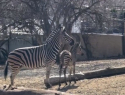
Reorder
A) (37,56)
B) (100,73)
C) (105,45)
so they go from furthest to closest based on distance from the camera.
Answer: (105,45), (100,73), (37,56)

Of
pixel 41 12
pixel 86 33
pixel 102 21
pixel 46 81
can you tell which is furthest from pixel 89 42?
pixel 46 81

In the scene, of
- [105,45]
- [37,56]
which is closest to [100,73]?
[37,56]

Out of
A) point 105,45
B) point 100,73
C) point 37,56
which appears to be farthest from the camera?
point 105,45

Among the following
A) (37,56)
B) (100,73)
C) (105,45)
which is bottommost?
(100,73)

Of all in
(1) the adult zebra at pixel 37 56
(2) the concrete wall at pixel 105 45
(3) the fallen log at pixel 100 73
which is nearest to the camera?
(1) the adult zebra at pixel 37 56

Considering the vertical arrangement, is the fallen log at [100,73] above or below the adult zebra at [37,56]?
below

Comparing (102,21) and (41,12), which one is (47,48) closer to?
(41,12)

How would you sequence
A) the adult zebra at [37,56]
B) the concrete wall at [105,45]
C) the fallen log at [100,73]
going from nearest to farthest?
the adult zebra at [37,56], the fallen log at [100,73], the concrete wall at [105,45]

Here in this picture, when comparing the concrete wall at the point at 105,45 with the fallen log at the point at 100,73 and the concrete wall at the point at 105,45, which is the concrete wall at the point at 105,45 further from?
the fallen log at the point at 100,73

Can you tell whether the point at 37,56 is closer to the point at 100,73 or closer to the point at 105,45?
the point at 100,73

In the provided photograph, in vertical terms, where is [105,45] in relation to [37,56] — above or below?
below

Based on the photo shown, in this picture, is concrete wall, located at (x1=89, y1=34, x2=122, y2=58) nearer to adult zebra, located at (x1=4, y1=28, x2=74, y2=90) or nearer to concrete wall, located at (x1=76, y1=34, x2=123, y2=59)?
concrete wall, located at (x1=76, y1=34, x2=123, y2=59)

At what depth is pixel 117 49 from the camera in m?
27.8

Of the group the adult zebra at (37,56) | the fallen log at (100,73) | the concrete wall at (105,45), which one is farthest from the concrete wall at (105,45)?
the adult zebra at (37,56)
